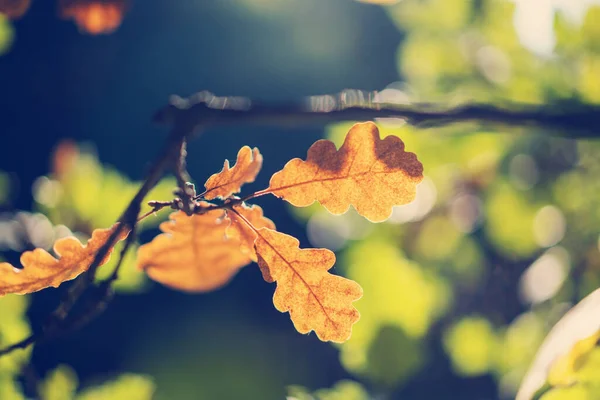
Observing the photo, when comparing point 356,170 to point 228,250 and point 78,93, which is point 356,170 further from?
point 78,93

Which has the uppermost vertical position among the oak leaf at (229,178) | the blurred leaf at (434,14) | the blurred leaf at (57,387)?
the blurred leaf at (434,14)

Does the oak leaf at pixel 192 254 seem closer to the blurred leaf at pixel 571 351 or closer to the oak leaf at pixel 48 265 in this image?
the oak leaf at pixel 48 265

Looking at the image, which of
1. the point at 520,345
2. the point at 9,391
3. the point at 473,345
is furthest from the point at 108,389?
the point at 520,345

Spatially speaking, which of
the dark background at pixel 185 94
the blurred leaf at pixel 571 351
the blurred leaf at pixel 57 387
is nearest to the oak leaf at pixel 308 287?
the blurred leaf at pixel 571 351

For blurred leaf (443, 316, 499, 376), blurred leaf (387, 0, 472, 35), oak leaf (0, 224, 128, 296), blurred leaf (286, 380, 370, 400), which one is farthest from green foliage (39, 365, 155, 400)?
blurred leaf (387, 0, 472, 35)

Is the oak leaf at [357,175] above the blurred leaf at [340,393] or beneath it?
above

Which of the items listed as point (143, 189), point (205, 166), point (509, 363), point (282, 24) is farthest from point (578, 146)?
point (282, 24)
